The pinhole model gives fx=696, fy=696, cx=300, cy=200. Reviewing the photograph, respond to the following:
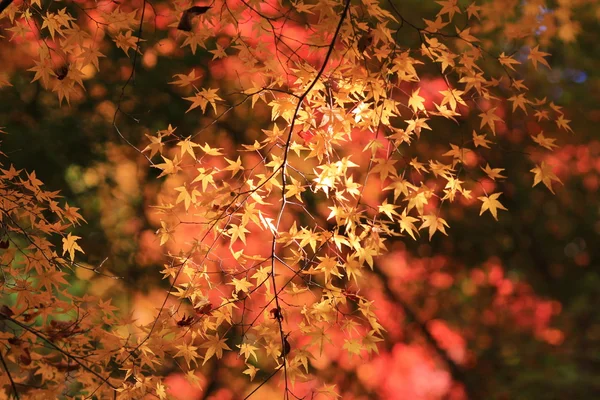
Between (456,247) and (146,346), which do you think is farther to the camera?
(456,247)

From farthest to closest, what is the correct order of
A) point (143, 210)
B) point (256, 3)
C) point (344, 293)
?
point (143, 210) < point (344, 293) < point (256, 3)

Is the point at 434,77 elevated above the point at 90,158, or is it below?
above

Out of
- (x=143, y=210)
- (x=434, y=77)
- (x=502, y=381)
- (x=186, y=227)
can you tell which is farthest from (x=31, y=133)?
(x=502, y=381)

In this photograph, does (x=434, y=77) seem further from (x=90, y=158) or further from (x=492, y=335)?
(x=90, y=158)

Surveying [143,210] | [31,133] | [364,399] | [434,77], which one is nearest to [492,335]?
[364,399]

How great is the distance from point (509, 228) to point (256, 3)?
2429 mm

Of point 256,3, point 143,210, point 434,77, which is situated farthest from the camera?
point 143,210

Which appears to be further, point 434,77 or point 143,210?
point 143,210

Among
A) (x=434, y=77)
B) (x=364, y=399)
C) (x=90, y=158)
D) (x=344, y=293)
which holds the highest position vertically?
(x=344, y=293)

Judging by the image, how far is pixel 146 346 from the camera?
1.88m

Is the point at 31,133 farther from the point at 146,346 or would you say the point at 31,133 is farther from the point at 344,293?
the point at 344,293

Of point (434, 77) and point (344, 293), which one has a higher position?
point (344, 293)

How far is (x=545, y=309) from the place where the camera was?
358 cm

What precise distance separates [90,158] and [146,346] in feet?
6.83
